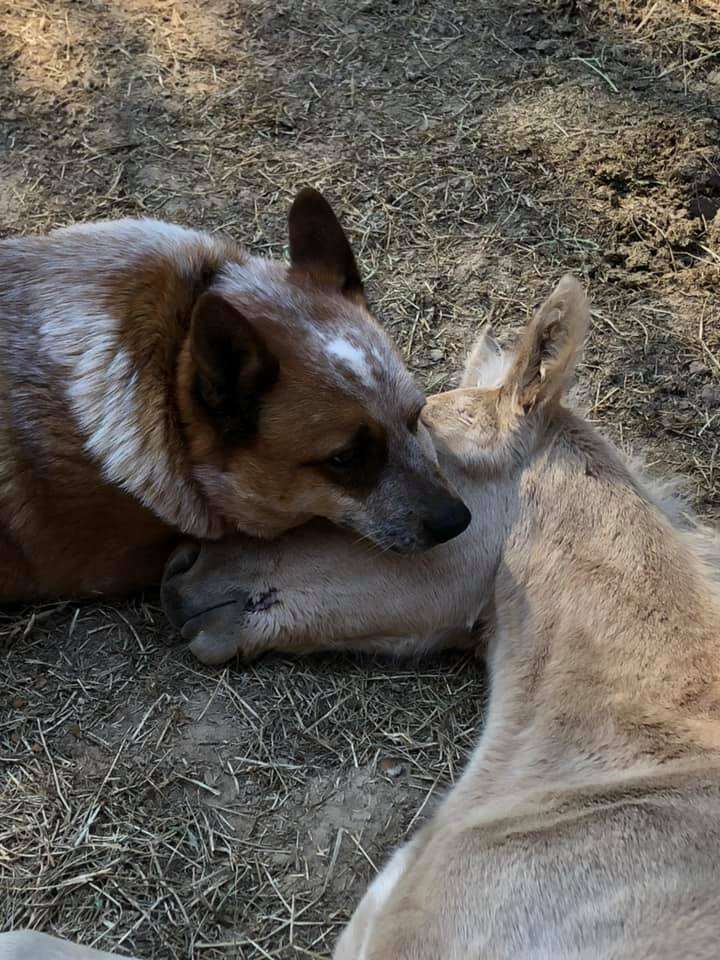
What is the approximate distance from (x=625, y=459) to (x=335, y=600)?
1256 millimetres

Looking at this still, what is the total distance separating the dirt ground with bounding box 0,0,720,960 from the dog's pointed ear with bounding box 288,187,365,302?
1.11m

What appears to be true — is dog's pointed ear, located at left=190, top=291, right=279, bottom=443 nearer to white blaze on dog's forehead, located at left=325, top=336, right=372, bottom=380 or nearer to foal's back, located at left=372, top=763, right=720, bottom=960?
white blaze on dog's forehead, located at left=325, top=336, right=372, bottom=380

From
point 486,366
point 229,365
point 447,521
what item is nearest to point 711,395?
point 486,366

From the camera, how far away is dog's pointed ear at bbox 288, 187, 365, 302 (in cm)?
367

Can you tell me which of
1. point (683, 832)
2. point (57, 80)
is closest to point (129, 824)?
point (683, 832)

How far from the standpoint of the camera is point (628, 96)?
236 inches

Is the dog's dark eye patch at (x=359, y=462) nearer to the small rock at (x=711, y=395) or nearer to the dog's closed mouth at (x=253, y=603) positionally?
the dog's closed mouth at (x=253, y=603)

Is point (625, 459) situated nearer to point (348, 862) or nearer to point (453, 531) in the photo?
point (453, 531)

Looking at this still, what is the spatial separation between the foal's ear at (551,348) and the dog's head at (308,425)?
15.3 inches

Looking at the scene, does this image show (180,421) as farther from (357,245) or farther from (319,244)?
(357,245)

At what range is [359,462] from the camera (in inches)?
132

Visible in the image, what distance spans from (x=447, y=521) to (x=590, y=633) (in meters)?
0.62

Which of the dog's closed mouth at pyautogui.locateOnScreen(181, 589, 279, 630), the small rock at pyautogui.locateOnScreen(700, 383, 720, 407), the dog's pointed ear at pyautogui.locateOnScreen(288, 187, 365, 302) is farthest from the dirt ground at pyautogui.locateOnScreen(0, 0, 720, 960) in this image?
the dog's pointed ear at pyautogui.locateOnScreen(288, 187, 365, 302)

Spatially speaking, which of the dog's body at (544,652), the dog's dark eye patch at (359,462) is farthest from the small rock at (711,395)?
the dog's dark eye patch at (359,462)
